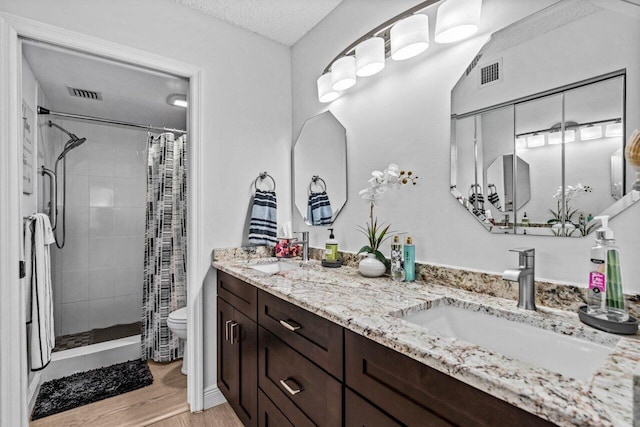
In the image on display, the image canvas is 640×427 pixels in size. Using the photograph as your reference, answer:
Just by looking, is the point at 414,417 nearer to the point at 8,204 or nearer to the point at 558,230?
the point at 558,230

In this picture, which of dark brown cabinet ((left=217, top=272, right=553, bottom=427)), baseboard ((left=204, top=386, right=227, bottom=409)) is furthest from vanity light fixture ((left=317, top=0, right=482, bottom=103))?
baseboard ((left=204, top=386, right=227, bottom=409))

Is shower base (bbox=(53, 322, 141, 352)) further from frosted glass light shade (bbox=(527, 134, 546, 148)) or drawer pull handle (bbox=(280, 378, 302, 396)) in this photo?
frosted glass light shade (bbox=(527, 134, 546, 148))

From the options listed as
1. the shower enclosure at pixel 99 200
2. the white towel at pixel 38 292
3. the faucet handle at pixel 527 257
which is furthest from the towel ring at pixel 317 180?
the white towel at pixel 38 292

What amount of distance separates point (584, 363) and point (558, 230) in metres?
0.43

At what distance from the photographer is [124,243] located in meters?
3.47

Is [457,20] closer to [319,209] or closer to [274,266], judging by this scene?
[319,209]

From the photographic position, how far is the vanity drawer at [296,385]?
38.2 inches

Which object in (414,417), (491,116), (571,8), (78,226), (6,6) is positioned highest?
(6,6)

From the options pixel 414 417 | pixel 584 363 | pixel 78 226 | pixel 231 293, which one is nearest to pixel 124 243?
pixel 78 226

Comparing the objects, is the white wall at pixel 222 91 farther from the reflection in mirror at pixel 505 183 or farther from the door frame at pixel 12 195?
the reflection in mirror at pixel 505 183

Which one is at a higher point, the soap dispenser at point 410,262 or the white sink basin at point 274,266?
the soap dispenser at point 410,262

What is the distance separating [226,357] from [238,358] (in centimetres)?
22

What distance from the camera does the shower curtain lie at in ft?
8.77

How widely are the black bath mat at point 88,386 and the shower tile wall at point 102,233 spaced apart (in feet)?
3.75
